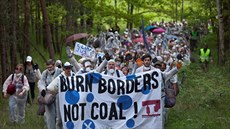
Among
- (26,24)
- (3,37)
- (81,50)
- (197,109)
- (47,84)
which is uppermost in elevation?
(26,24)

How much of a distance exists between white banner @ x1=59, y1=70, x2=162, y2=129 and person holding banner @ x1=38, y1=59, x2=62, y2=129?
0.49 metres

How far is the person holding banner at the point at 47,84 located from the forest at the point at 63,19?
9.08 meters

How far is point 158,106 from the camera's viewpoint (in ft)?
36.9

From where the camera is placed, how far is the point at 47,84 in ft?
39.4

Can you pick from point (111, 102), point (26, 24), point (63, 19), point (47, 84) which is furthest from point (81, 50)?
point (63, 19)

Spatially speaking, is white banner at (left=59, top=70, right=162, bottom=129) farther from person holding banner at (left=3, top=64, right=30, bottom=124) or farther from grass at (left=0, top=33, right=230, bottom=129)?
person holding banner at (left=3, top=64, right=30, bottom=124)

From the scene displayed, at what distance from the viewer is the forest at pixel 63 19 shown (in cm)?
2227

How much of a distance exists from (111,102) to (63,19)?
28.8m

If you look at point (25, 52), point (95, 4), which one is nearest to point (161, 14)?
point (95, 4)

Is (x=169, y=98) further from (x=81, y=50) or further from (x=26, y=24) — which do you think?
(x=26, y=24)

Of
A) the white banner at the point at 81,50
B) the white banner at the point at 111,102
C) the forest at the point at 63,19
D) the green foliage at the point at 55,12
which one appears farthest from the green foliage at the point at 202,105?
the green foliage at the point at 55,12

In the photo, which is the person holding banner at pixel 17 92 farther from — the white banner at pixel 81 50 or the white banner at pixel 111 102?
the white banner at pixel 81 50

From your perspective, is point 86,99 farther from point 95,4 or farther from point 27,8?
point 95,4

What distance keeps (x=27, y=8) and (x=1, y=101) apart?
19.5ft
